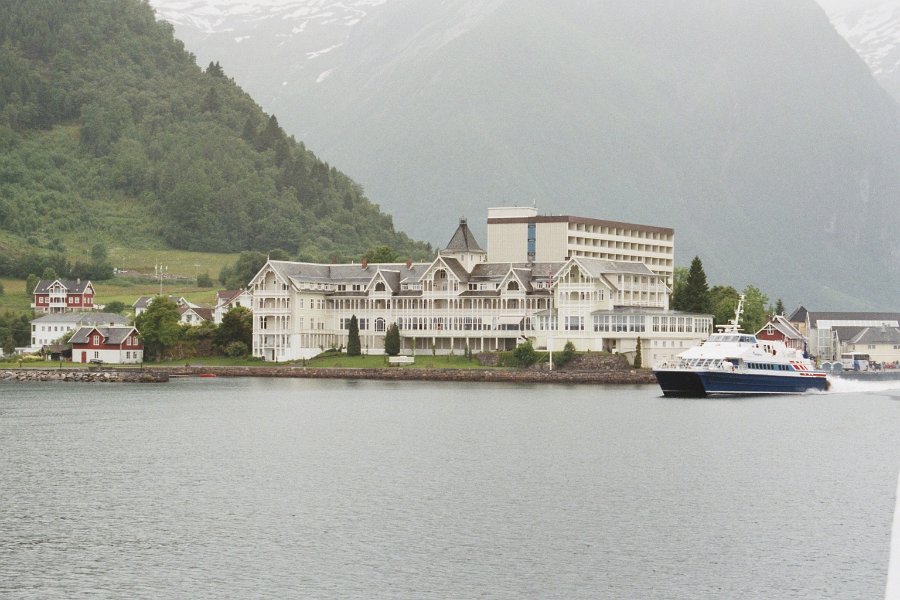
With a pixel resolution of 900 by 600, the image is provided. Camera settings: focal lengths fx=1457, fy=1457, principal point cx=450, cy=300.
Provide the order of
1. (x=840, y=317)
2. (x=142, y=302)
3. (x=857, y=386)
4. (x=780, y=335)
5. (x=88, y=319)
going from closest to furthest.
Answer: (x=857, y=386) < (x=780, y=335) < (x=88, y=319) < (x=142, y=302) < (x=840, y=317)

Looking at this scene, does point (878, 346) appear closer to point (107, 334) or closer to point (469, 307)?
point (469, 307)

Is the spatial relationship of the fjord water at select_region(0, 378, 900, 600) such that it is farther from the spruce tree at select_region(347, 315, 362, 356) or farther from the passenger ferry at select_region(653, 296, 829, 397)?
the spruce tree at select_region(347, 315, 362, 356)

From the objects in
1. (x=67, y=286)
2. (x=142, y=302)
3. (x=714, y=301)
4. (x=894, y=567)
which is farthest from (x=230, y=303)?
(x=894, y=567)

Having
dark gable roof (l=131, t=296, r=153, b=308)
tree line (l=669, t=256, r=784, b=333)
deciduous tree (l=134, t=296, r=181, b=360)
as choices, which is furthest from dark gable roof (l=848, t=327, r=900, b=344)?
dark gable roof (l=131, t=296, r=153, b=308)

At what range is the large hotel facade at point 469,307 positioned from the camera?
451ft

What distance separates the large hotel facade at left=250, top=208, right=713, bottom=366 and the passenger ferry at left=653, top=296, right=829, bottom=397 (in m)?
17.2

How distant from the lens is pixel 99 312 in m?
172

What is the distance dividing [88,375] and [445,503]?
89.7m

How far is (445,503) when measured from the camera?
56.7m

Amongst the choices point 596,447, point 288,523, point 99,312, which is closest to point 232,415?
point 596,447

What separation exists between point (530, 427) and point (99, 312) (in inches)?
3866

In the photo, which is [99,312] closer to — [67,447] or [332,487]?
[67,447]

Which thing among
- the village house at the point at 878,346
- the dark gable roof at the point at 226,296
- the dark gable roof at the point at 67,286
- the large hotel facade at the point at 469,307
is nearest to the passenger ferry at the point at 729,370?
the large hotel facade at the point at 469,307

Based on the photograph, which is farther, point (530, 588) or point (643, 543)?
point (643, 543)
